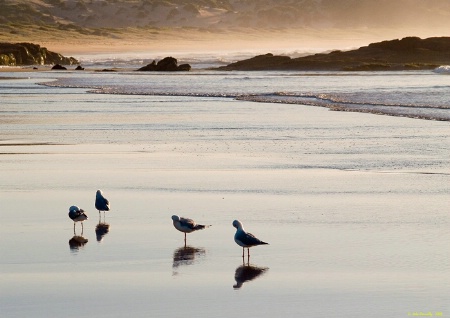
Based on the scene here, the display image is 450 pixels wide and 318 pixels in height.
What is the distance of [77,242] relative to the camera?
10.9m

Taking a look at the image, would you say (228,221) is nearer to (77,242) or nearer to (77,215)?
(77,215)

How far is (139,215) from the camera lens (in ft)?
40.1

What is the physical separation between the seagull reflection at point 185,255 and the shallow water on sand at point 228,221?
0.07 feet

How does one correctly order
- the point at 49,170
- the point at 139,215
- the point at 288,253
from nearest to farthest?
1. the point at 288,253
2. the point at 139,215
3. the point at 49,170

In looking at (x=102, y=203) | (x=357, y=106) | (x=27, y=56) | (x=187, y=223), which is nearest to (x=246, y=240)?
(x=187, y=223)

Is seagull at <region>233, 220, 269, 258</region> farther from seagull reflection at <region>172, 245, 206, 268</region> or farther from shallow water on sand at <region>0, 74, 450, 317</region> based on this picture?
seagull reflection at <region>172, 245, 206, 268</region>

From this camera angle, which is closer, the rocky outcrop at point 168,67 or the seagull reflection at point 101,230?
the seagull reflection at point 101,230

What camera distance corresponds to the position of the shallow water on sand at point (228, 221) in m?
8.49

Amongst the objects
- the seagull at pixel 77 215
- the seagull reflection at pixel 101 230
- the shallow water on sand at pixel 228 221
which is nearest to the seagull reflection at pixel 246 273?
the shallow water on sand at pixel 228 221

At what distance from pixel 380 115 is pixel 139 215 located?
1587cm

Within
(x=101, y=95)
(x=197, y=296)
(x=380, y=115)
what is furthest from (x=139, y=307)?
(x=101, y=95)

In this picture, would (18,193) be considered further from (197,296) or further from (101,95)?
(101,95)

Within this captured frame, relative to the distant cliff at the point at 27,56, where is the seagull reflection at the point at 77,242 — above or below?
above

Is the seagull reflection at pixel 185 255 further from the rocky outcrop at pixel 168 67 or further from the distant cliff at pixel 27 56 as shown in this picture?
the distant cliff at pixel 27 56
